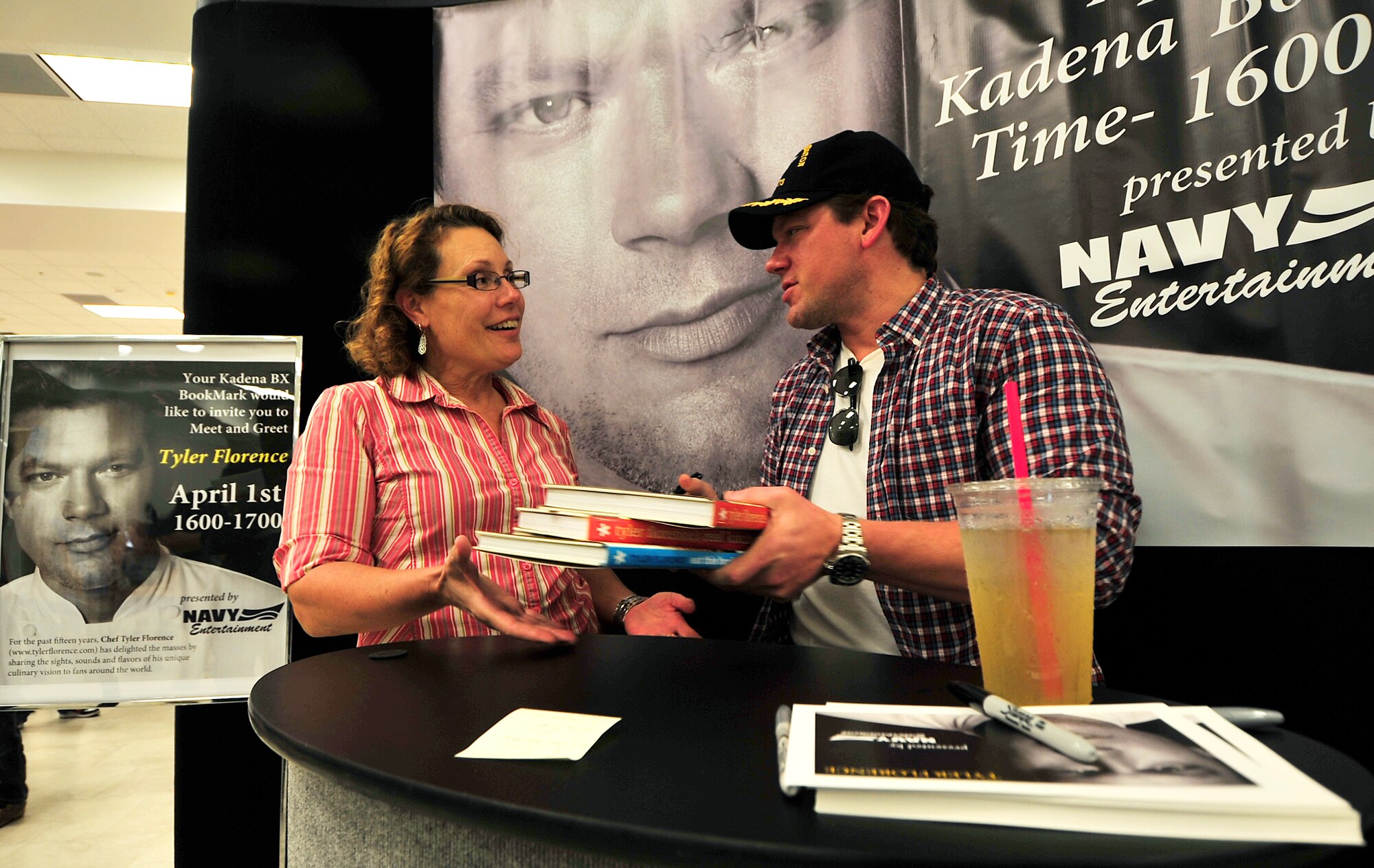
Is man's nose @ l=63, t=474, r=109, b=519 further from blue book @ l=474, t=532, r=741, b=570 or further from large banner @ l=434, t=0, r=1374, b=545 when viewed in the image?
blue book @ l=474, t=532, r=741, b=570

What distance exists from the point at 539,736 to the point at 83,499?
2286 millimetres

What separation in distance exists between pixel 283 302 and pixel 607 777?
86.7 inches

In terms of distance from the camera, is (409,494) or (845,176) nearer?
(409,494)

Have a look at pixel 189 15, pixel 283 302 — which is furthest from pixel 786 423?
pixel 189 15

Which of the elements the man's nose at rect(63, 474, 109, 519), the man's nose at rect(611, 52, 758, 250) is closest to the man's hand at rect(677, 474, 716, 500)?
the man's nose at rect(611, 52, 758, 250)

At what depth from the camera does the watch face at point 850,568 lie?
3.54 ft

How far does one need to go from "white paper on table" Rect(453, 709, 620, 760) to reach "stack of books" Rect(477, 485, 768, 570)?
0.61 ft

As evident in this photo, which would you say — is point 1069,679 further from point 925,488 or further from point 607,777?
point 925,488

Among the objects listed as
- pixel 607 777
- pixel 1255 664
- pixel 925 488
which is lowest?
pixel 1255 664

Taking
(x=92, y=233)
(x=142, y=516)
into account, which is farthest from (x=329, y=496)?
(x=92, y=233)

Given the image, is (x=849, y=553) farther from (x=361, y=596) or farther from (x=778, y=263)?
(x=778, y=263)

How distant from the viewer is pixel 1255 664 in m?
1.48

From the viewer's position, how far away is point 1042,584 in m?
0.71

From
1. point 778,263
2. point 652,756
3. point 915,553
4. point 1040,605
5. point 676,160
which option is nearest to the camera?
point 652,756
